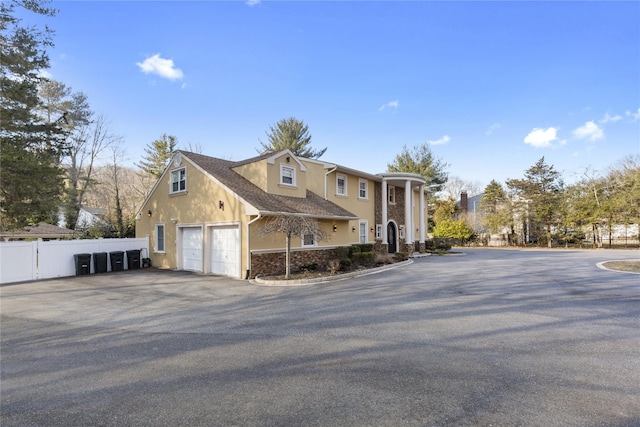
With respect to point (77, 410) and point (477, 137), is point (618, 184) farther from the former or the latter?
point (77, 410)

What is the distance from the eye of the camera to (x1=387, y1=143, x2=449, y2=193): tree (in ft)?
129

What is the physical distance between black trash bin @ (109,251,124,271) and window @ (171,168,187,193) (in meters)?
3.84

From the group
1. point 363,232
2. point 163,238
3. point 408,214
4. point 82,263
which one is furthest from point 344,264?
point 82,263

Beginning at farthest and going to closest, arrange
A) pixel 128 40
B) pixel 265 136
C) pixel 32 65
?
pixel 265 136 < pixel 32 65 < pixel 128 40

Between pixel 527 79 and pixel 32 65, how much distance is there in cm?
2244

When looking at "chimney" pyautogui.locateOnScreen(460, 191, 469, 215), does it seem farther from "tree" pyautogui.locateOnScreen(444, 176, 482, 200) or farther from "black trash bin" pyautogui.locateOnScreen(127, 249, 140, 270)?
"black trash bin" pyautogui.locateOnScreen(127, 249, 140, 270)

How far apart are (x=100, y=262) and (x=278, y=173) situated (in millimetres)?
8981

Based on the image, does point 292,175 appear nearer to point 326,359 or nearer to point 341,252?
point 341,252

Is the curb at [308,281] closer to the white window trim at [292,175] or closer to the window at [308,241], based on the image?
the window at [308,241]

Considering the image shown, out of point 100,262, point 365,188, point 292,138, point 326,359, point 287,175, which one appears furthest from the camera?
point 292,138

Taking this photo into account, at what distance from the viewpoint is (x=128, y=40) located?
12.5 metres

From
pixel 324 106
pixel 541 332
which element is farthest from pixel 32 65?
pixel 541 332

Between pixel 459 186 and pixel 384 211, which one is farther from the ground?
pixel 459 186

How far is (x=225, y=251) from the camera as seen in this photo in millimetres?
13422
